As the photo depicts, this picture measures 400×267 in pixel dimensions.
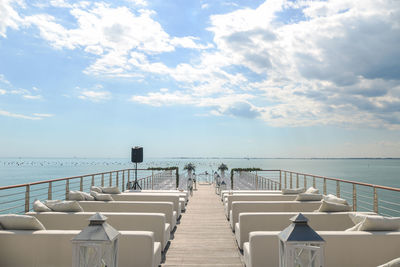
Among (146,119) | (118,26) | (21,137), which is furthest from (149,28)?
(21,137)

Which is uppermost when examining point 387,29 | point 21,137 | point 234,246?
point 387,29

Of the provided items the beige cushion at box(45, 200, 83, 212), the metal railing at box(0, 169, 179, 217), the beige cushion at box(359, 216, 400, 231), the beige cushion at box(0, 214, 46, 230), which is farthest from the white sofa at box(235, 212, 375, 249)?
the metal railing at box(0, 169, 179, 217)

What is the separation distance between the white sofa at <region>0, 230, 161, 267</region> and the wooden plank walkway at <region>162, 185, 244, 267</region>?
716mm

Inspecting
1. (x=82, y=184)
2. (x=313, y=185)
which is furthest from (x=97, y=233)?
(x=313, y=185)

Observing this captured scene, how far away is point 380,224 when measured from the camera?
9.08ft

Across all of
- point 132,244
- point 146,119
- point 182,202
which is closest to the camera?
point 132,244

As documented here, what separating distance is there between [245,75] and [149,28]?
4.40m

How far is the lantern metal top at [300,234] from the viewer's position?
5.82 feet

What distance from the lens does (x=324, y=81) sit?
36.5 ft

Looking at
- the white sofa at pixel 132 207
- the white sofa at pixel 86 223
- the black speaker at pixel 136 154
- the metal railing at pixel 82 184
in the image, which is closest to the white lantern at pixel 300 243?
the white sofa at pixel 86 223

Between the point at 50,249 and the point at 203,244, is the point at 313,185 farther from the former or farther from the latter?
the point at 50,249

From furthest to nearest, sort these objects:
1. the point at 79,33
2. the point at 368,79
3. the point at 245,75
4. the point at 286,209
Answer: the point at 245,75, the point at 368,79, the point at 79,33, the point at 286,209

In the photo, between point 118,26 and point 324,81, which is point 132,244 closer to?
point 118,26

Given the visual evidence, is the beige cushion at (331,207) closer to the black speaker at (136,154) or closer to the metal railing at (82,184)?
the metal railing at (82,184)
